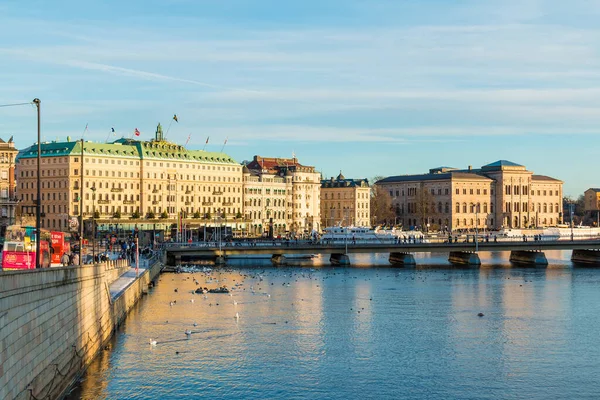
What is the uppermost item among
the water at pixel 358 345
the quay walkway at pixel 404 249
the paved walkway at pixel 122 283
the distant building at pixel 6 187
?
the distant building at pixel 6 187

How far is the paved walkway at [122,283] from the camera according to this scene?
2630 inches

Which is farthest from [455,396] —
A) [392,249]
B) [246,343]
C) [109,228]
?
[109,228]

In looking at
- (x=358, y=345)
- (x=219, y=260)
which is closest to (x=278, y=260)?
(x=219, y=260)

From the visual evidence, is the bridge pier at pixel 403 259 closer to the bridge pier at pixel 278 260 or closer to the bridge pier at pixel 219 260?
the bridge pier at pixel 278 260

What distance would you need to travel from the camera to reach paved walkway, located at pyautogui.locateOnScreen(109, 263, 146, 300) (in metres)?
66.8

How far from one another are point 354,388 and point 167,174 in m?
156

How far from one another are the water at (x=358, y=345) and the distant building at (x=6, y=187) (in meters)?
39.8

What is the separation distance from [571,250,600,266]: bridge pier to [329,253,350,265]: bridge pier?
33.0m

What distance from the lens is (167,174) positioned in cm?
19912

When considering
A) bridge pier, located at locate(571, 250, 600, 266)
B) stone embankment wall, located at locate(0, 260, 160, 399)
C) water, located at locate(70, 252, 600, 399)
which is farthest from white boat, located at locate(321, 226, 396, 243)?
stone embankment wall, located at locate(0, 260, 160, 399)

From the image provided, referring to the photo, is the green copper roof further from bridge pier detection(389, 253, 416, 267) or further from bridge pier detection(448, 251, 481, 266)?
bridge pier detection(448, 251, 481, 266)

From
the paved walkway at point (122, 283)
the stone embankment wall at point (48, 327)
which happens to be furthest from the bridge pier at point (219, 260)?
the stone embankment wall at point (48, 327)

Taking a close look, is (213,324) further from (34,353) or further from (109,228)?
(109,228)

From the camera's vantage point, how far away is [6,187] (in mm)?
134250
